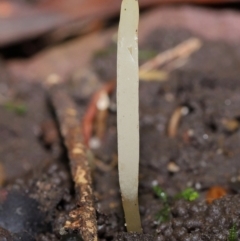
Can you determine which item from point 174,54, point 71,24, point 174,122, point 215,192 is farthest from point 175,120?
point 71,24

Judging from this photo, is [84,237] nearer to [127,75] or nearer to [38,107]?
[127,75]

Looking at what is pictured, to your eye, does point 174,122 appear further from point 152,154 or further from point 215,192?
point 215,192

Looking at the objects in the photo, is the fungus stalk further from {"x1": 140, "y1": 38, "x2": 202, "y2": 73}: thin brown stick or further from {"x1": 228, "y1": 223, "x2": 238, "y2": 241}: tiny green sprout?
{"x1": 140, "y1": 38, "x2": 202, "y2": 73}: thin brown stick

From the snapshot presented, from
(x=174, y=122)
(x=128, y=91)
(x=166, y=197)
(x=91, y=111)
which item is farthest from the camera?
(x=91, y=111)

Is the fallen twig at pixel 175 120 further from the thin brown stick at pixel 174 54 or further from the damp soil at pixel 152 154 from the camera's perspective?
the thin brown stick at pixel 174 54

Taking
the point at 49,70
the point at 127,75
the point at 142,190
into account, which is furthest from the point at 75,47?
the point at 127,75
